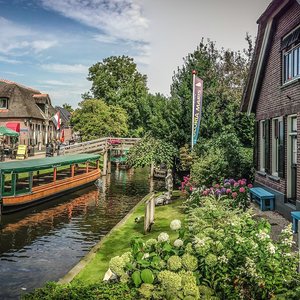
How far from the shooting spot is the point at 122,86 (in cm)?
6462

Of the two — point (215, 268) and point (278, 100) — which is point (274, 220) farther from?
point (215, 268)

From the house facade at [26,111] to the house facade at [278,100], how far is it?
34.8 metres

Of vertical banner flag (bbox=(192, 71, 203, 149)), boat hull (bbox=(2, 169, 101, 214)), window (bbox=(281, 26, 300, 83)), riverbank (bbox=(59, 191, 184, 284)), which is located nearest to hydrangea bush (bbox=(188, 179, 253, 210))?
riverbank (bbox=(59, 191, 184, 284))

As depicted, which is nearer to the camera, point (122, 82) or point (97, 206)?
point (97, 206)

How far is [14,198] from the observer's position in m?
21.3

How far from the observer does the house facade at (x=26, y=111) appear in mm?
48969

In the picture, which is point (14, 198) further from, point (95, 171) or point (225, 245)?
point (225, 245)

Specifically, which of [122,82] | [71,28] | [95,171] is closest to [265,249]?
[71,28]

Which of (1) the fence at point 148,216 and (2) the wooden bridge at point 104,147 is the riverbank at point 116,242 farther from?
(2) the wooden bridge at point 104,147

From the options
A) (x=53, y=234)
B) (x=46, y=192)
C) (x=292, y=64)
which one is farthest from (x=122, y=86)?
(x=292, y=64)

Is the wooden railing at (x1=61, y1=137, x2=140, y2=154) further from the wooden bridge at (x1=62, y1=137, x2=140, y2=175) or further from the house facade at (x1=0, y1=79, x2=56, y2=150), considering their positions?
the house facade at (x1=0, y1=79, x2=56, y2=150)

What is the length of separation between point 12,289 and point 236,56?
29.0 meters

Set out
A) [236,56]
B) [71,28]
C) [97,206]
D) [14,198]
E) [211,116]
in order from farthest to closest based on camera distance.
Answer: [236,56] < [211,116] < [97,206] < [14,198] < [71,28]

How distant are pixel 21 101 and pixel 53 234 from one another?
36.6 meters
